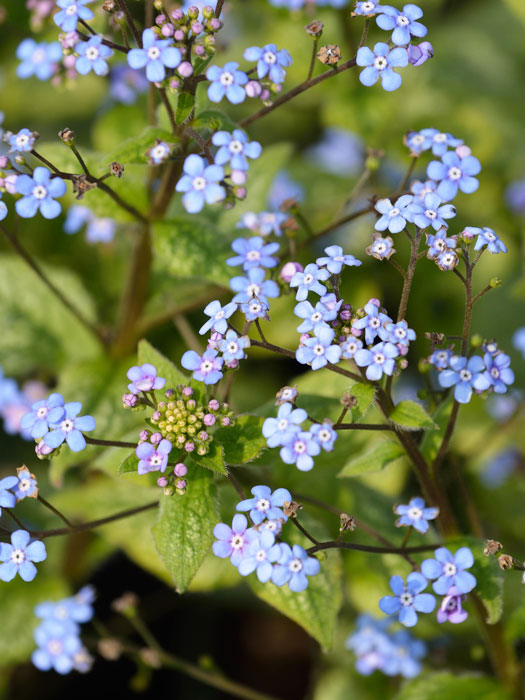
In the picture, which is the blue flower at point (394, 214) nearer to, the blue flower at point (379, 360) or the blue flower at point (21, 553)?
the blue flower at point (379, 360)

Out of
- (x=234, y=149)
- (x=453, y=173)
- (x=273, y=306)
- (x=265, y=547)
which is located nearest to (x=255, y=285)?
(x=234, y=149)

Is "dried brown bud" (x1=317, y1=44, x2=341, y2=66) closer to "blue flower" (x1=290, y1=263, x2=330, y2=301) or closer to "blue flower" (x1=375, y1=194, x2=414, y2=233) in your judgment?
"blue flower" (x1=375, y1=194, x2=414, y2=233)

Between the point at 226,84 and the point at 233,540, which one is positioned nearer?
the point at 233,540

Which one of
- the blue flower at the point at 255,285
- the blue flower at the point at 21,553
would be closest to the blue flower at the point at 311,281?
the blue flower at the point at 255,285

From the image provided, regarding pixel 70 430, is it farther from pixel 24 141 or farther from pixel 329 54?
pixel 329 54

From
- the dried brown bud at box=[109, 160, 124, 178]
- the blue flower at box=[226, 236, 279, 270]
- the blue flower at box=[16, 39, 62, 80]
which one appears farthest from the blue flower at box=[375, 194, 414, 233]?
the blue flower at box=[16, 39, 62, 80]

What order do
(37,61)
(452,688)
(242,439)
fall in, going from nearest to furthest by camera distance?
(242,439) < (452,688) < (37,61)

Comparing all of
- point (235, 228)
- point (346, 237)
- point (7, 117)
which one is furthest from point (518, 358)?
point (7, 117)
